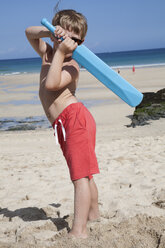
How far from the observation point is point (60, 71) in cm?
223

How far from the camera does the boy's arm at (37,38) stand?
2.55m

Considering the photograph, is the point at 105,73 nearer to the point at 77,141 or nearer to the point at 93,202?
the point at 77,141

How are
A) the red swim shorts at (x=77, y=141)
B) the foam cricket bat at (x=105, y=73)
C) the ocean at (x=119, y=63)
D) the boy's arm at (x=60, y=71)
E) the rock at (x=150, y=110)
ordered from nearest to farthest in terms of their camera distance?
the boy's arm at (x=60, y=71), the red swim shorts at (x=77, y=141), the foam cricket bat at (x=105, y=73), the rock at (x=150, y=110), the ocean at (x=119, y=63)

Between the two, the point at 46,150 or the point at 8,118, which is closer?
the point at 46,150

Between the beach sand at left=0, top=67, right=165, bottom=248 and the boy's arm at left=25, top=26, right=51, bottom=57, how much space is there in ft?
4.87

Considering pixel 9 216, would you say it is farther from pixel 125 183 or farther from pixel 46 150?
pixel 46 150

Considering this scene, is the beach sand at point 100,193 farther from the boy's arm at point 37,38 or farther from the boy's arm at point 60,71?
the boy's arm at point 37,38

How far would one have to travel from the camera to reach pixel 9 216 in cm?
304

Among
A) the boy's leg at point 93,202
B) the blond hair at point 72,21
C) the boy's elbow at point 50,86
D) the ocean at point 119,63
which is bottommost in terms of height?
the ocean at point 119,63

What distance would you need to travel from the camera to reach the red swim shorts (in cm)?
232

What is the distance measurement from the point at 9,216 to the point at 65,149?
3.74 ft

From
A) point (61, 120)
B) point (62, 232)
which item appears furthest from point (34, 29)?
point (62, 232)

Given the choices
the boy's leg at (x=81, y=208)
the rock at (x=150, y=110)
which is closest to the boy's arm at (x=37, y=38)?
the boy's leg at (x=81, y=208)

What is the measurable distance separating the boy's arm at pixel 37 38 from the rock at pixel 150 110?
602 centimetres
